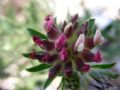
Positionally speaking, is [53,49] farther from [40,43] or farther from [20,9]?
[20,9]

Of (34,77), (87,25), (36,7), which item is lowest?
(87,25)

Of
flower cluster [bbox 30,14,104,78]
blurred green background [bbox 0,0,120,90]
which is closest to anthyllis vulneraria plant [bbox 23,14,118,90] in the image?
flower cluster [bbox 30,14,104,78]

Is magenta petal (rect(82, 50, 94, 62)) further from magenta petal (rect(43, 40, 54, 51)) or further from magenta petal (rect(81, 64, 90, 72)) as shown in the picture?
magenta petal (rect(43, 40, 54, 51))

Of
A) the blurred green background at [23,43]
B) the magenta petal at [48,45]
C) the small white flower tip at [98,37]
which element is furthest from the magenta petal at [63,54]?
the blurred green background at [23,43]

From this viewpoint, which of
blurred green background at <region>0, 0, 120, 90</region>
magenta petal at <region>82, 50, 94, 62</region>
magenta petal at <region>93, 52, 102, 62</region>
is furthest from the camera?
blurred green background at <region>0, 0, 120, 90</region>

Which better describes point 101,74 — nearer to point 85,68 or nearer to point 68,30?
point 85,68

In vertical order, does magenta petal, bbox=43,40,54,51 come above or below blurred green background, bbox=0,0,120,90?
below

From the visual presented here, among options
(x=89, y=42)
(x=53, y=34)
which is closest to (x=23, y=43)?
(x=53, y=34)

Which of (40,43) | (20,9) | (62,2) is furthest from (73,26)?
(20,9)

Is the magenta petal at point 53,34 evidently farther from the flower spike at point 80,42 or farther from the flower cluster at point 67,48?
the flower spike at point 80,42
